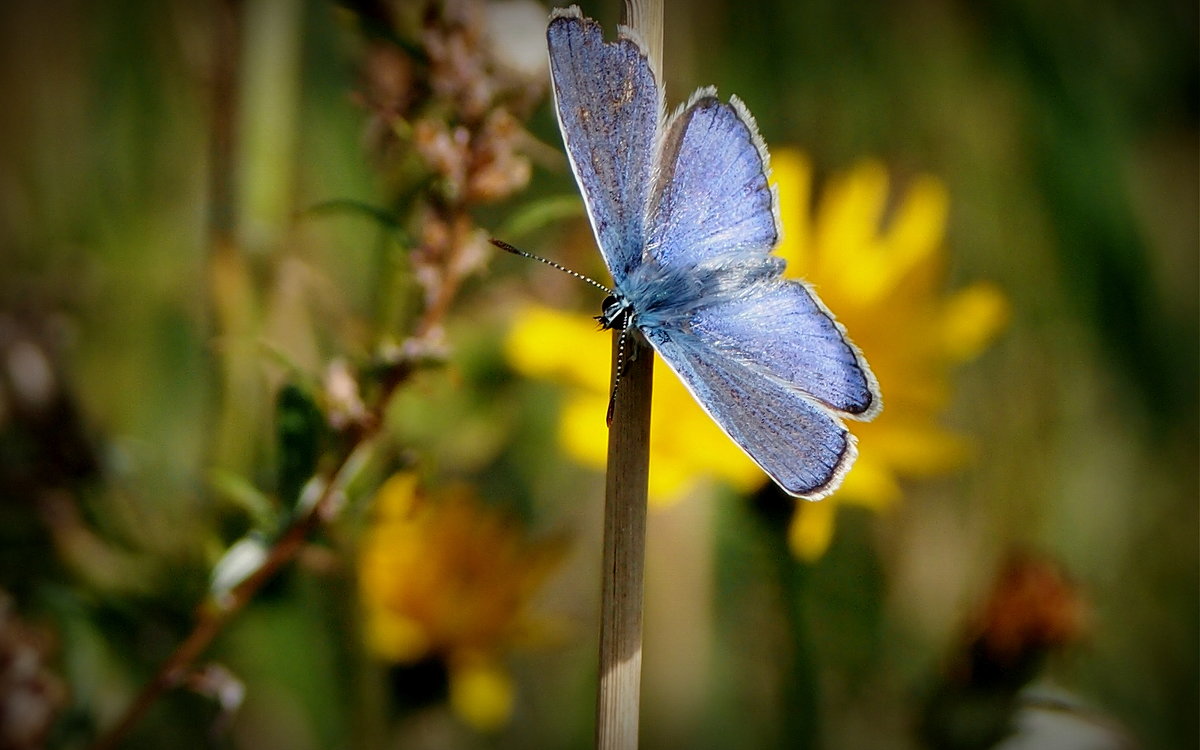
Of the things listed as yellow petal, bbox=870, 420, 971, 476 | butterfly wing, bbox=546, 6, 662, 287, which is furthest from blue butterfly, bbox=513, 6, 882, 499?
yellow petal, bbox=870, 420, 971, 476

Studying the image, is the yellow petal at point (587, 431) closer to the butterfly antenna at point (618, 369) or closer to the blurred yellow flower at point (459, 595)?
the blurred yellow flower at point (459, 595)

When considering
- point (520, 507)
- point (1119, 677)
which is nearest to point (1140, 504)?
point (1119, 677)

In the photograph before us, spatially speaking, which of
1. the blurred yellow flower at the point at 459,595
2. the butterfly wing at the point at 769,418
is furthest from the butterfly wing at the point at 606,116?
the blurred yellow flower at the point at 459,595

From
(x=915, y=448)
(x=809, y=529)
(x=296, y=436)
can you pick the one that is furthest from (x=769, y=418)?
(x=915, y=448)

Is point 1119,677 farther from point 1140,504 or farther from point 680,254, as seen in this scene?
point 680,254

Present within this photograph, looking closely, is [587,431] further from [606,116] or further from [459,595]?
[606,116]

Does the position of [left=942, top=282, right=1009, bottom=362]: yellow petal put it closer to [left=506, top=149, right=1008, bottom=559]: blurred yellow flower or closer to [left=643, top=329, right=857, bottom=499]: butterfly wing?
[left=506, top=149, right=1008, bottom=559]: blurred yellow flower
